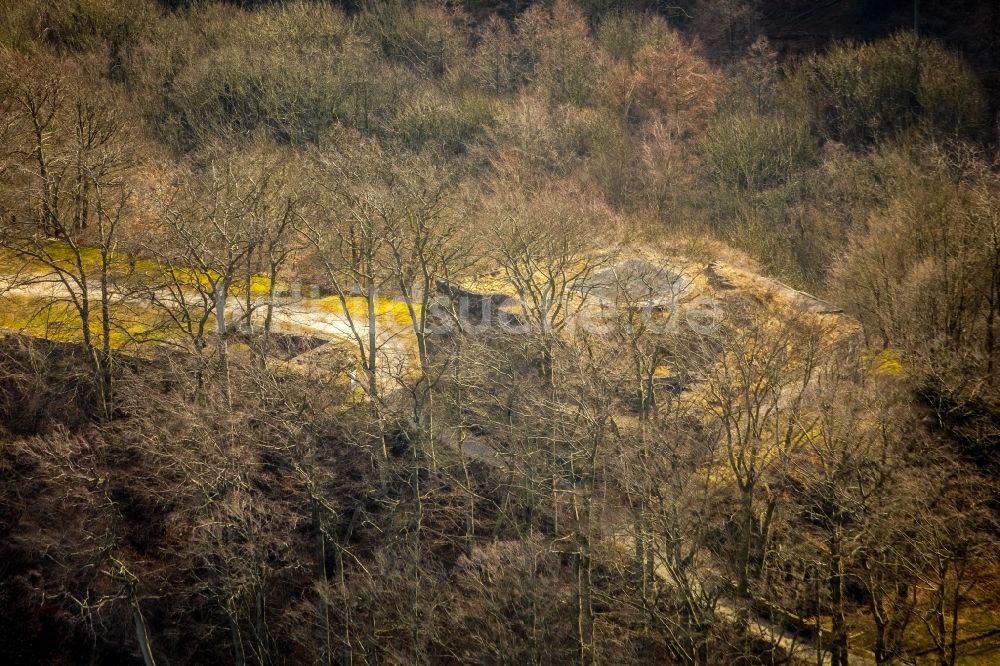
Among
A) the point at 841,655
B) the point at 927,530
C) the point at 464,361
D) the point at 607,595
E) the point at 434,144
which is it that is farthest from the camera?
the point at 434,144

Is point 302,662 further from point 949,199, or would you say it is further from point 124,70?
point 124,70

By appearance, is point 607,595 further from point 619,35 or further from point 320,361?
point 619,35

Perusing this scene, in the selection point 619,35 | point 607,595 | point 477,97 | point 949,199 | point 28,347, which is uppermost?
point 619,35

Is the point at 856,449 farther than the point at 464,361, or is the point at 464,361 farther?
the point at 464,361

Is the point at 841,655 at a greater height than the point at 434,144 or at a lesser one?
lesser

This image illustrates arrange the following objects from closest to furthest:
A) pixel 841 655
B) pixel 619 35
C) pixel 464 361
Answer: pixel 841 655 → pixel 464 361 → pixel 619 35

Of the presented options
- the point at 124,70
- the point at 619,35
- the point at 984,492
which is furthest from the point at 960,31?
the point at 124,70

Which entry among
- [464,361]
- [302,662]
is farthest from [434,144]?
[302,662]
